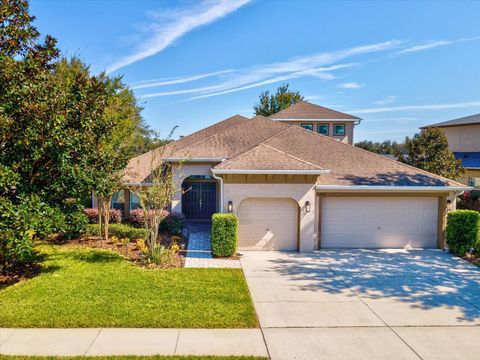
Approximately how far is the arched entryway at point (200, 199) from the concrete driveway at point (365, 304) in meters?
7.31

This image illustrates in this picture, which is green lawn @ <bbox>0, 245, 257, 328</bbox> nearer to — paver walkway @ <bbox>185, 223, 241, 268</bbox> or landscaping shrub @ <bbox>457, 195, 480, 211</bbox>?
paver walkway @ <bbox>185, 223, 241, 268</bbox>

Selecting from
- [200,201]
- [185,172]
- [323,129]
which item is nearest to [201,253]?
[185,172]

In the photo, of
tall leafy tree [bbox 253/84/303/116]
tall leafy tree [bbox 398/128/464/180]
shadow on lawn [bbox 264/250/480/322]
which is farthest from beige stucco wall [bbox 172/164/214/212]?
tall leafy tree [bbox 253/84/303/116]

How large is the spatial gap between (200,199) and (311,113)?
14.9 meters

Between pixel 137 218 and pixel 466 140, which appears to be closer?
pixel 137 218

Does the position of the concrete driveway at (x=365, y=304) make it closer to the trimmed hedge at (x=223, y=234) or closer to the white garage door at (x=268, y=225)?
the white garage door at (x=268, y=225)

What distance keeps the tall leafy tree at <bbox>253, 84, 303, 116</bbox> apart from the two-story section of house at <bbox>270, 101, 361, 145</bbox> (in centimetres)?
1513

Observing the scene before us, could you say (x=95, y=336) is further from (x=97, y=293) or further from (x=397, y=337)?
(x=397, y=337)

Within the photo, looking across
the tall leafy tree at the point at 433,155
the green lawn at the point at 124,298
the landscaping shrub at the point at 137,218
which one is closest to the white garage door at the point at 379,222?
the green lawn at the point at 124,298

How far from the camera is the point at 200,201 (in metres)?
20.9

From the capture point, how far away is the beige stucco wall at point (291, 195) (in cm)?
1414

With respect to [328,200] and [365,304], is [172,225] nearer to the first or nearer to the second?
[328,200]

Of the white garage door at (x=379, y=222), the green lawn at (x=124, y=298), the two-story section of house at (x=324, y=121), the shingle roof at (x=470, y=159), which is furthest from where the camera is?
the shingle roof at (x=470, y=159)

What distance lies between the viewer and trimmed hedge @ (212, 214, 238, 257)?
13242 mm
